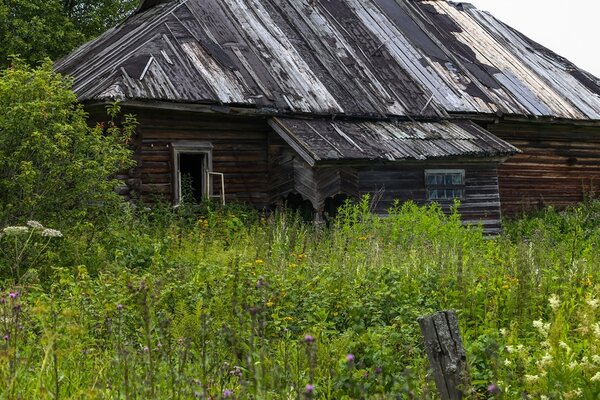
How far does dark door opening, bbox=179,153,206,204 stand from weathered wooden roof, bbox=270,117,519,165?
1.72 metres

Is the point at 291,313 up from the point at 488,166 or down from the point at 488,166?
down

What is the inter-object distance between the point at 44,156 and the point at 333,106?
7743 millimetres

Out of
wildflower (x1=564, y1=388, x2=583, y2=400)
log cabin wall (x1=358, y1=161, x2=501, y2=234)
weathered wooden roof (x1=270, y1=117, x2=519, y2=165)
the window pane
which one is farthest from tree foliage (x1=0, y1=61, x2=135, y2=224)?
the window pane

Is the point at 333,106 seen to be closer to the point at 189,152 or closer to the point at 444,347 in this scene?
the point at 189,152

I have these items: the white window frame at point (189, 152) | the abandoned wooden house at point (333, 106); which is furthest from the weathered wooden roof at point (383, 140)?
the white window frame at point (189, 152)

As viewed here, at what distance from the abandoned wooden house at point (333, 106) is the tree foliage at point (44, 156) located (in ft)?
12.5

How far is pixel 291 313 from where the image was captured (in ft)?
20.1

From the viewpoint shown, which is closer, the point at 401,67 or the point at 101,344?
the point at 101,344

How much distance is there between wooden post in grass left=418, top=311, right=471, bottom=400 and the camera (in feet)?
13.8

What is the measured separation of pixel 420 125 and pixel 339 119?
188 cm

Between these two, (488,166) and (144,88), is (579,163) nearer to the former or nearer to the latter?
(488,166)

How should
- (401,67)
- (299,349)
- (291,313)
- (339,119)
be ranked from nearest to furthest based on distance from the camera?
(299,349)
(291,313)
(339,119)
(401,67)

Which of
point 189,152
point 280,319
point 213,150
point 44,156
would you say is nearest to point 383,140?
point 213,150

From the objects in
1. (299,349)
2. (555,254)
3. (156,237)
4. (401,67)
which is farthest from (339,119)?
(299,349)
